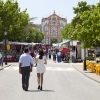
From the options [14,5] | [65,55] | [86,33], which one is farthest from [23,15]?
[86,33]

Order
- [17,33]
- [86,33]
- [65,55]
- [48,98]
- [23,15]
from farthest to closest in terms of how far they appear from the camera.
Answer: [23,15] < [17,33] < [65,55] < [86,33] < [48,98]

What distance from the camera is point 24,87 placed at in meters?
15.0

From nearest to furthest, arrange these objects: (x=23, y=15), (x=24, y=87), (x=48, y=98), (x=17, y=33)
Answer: (x=48, y=98) → (x=24, y=87) → (x=17, y=33) → (x=23, y=15)

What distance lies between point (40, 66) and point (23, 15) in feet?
167

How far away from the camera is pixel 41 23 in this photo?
190 meters

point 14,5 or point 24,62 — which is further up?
point 14,5

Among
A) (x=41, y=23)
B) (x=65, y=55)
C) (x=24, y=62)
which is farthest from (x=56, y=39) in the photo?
(x=24, y=62)

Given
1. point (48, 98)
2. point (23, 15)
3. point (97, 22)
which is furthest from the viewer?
point (23, 15)

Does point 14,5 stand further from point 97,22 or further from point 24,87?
point 24,87

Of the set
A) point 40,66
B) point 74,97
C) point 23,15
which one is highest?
point 23,15

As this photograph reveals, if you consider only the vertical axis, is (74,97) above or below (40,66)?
below

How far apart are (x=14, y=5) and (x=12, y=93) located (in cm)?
4838

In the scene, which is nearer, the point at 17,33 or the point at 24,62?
the point at 24,62

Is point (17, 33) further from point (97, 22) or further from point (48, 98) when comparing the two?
point (48, 98)
